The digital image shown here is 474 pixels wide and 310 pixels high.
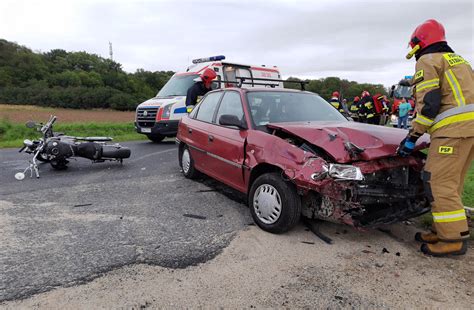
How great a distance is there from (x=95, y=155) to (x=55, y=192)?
160cm

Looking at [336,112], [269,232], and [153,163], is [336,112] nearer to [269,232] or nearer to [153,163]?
[269,232]

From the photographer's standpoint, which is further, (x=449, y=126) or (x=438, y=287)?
(x=449, y=126)

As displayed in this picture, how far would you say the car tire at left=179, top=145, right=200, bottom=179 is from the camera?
19.1ft

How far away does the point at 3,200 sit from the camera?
15.3 ft

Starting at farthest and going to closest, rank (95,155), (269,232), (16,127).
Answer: (16,127)
(95,155)
(269,232)

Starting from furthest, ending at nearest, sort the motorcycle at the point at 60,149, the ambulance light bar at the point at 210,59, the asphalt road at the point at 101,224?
the ambulance light bar at the point at 210,59 → the motorcycle at the point at 60,149 → the asphalt road at the point at 101,224

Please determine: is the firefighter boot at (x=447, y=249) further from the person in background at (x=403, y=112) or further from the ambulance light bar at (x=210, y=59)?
the person in background at (x=403, y=112)

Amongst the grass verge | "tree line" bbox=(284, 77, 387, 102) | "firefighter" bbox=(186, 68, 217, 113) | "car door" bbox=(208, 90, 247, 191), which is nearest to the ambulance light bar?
"firefighter" bbox=(186, 68, 217, 113)

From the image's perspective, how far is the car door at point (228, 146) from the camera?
13.7 feet

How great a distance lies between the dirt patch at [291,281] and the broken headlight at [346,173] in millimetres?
756

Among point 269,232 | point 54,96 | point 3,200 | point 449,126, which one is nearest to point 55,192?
point 3,200

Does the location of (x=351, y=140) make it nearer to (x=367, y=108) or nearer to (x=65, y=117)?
(x=367, y=108)

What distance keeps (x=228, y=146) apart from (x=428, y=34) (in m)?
2.48

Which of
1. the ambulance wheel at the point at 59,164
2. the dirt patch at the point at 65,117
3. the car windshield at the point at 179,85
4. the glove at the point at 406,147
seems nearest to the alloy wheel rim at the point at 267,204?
the glove at the point at 406,147
